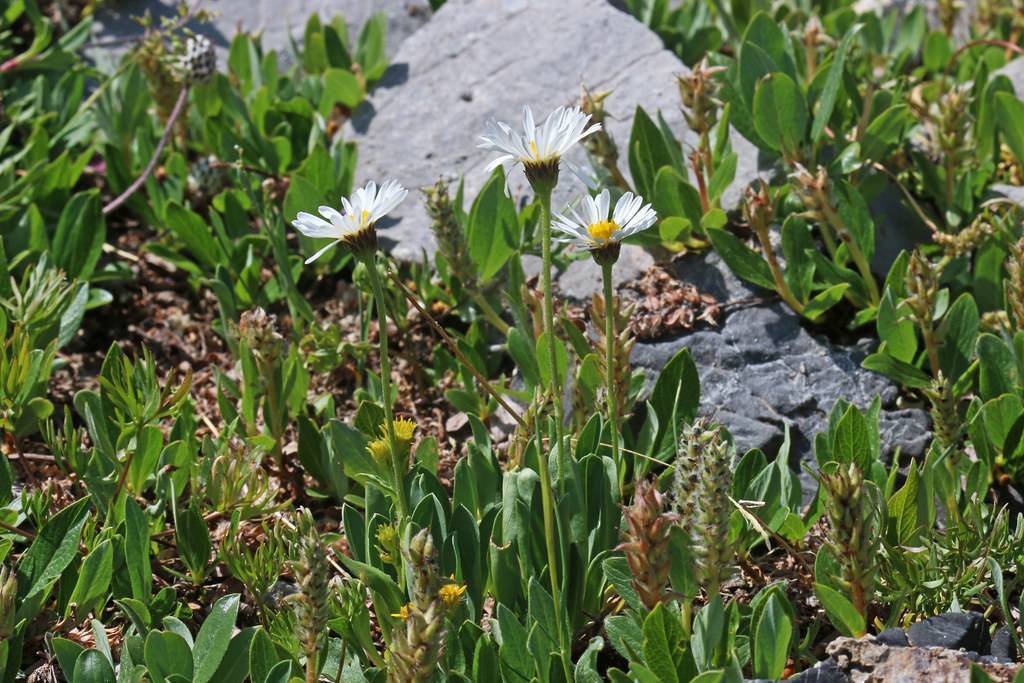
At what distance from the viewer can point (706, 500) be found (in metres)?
2.06

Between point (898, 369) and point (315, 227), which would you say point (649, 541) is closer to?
point (315, 227)

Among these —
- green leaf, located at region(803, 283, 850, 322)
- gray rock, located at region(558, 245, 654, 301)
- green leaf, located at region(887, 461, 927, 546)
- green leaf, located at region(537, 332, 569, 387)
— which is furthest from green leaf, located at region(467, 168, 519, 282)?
green leaf, located at region(887, 461, 927, 546)

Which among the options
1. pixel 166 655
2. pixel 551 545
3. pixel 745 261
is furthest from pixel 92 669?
pixel 745 261

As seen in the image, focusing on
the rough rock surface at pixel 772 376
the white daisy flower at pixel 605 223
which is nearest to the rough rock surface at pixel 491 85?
the rough rock surface at pixel 772 376

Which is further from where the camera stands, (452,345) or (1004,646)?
(452,345)

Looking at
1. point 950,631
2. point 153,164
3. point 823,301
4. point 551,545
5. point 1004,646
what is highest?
point 153,164

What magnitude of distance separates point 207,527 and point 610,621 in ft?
3.58

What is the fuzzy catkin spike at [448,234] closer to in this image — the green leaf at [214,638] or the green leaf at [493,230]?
the green leaf at [493,230]

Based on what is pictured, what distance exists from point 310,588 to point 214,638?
0.41m

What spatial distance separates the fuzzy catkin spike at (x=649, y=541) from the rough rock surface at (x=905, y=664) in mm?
437

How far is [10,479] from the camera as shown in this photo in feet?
9.31

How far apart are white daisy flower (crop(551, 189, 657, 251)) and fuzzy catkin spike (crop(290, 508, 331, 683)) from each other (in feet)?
2.47

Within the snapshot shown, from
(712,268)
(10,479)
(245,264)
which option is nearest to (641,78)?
(712,268)

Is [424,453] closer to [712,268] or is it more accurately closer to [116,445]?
[116,445]
